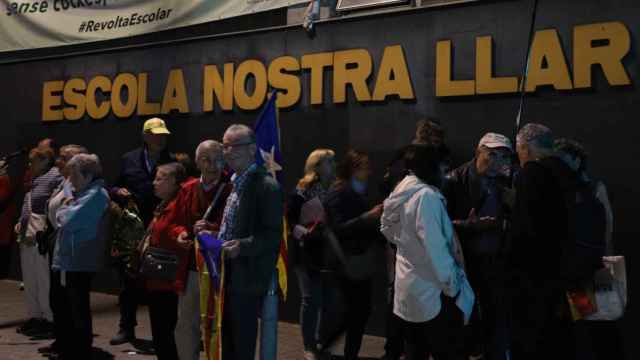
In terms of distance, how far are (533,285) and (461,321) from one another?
661mm

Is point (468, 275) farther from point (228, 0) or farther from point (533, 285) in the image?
point (228, 0)

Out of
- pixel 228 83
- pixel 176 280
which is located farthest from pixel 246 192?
pixel 228 83

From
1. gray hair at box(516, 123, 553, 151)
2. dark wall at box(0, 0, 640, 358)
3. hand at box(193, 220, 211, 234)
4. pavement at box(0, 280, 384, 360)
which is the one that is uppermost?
dark wall at box(0, 0, 640, 358)

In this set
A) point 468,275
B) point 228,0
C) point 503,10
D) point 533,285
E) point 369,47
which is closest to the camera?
point 533,285

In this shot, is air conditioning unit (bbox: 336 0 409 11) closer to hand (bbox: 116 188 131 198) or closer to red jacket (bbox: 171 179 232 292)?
hand (bbox: 116 188 131 198)

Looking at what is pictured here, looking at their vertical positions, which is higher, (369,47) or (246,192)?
(369,47)

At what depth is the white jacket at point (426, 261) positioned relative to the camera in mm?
5289

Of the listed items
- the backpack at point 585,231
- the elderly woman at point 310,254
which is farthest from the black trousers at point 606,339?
the elderly woman at point 310,254

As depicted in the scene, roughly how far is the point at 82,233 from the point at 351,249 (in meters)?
2.19

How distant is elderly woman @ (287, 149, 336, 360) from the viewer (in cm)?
768

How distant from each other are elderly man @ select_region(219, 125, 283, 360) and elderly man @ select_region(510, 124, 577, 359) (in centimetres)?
156

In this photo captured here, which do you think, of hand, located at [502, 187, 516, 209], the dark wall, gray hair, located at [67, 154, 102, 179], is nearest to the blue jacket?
gray hair, located at [67, 154, 102, 179]

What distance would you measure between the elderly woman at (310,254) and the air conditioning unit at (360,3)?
2321mm

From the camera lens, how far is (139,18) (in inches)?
453
